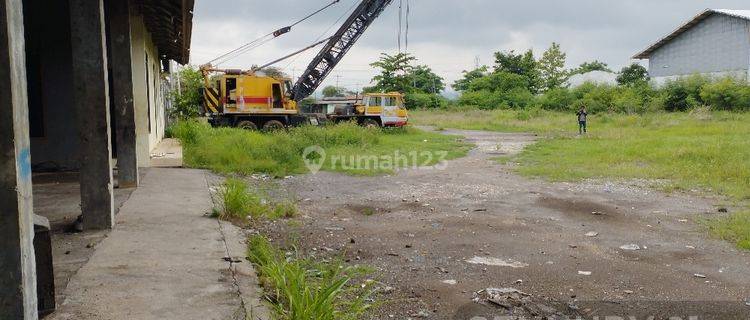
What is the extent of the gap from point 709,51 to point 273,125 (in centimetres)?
2619

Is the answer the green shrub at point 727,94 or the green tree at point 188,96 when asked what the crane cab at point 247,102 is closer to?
the green tree at point 188,96

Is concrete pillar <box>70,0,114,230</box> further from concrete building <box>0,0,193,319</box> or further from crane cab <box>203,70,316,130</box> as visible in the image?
crane cab <box>203,70,316,130</box>

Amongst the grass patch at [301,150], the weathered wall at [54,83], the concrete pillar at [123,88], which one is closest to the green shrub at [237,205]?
the concrete pillar at [123,88]

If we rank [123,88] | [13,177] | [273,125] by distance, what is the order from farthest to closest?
[273,125] < [123,88] < [13,177]

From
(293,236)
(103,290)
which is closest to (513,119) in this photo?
(293,236)

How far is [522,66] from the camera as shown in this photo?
5209 centimetres

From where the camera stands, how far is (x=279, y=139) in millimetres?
15023

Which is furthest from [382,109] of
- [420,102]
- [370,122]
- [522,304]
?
[420,102]

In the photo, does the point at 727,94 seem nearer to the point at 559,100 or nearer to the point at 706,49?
the point at 706,49

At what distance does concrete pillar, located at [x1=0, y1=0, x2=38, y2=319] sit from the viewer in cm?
247

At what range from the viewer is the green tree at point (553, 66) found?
53.3 m

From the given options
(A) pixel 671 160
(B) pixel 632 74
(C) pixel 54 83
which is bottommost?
(A) pixel 671 160

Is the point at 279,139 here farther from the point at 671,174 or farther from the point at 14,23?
the point at 14,23

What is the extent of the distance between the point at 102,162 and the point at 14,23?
291cm
